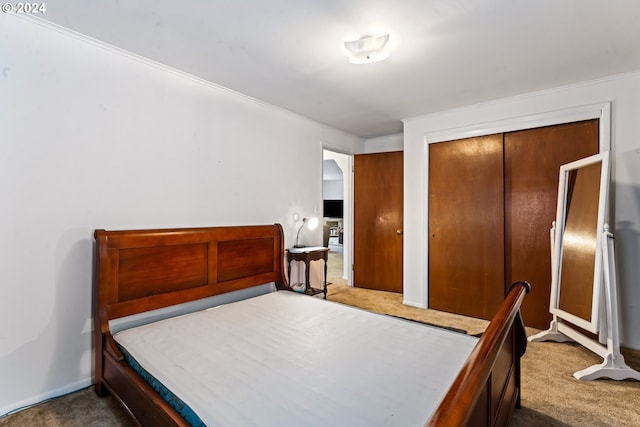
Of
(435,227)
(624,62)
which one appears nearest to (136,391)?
(435,227)

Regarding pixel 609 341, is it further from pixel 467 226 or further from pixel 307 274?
pixel 307 274

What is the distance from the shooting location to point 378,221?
463 centimetres

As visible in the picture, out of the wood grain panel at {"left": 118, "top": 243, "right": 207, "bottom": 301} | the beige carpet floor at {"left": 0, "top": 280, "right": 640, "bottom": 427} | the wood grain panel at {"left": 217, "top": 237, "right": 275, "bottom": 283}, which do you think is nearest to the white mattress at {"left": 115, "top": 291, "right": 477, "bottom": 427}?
the wood grain panel at {"left": 118, "top": 243, "right": 207, "bottom": 301}

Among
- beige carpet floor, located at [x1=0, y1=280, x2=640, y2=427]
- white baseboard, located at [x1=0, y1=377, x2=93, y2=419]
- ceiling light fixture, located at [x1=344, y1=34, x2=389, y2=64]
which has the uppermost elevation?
ceiling light fixture, located at [x1=344, y1=34, x2=389, y2=64]

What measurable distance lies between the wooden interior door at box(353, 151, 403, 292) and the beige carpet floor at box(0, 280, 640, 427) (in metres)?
2.10

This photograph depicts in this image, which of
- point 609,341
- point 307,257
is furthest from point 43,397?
point 609,341

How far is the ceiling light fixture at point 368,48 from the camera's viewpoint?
6.62 feet

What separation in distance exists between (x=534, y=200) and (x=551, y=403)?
194 cm

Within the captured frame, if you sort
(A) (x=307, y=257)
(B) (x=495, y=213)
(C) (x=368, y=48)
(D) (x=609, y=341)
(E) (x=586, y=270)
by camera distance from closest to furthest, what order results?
(C) (x=368, y=48)
(D) (x=609, y=341)
(E) (x=586, y=270)
(B) (x=495, y=213)
(A) (x=307, y=257)

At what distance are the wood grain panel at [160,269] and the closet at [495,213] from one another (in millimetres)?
2701

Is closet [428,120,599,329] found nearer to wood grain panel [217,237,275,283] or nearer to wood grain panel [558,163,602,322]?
wood grain panel [558,163,602,322]

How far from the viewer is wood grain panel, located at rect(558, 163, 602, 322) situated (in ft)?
8.16

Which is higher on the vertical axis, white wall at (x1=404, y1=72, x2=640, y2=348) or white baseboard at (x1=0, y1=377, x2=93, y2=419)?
white wall at (x1=404, y1=72, x2=640, y2=348)

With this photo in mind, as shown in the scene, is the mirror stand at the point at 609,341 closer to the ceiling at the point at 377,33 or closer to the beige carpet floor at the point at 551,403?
the beige carpet floor at the point at 551,403
